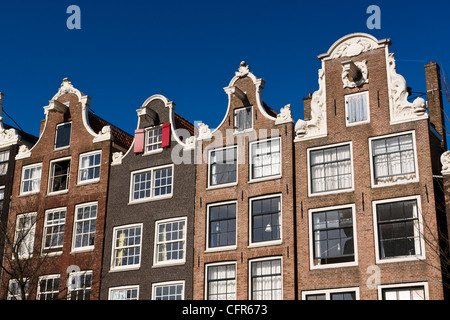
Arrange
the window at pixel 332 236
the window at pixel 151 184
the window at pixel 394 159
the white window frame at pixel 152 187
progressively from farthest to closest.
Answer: the window at pixel 151 184 → the white window frame at pixel 152 187 → the window at pixel 332 236 → the window at pixel 394 159

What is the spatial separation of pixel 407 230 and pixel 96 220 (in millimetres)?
14098

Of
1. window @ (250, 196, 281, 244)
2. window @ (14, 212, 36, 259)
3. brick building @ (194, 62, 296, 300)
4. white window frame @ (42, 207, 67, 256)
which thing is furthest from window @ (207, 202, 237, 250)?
window @ (14, 212, 36, 259)

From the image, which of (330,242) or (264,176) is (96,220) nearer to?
(264,176)

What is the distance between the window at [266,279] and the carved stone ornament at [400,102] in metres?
7.32

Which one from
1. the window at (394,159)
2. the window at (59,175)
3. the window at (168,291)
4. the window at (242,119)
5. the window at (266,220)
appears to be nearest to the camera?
the window at (394,159)

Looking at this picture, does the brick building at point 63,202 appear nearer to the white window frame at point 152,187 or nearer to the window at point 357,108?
the white window frame at point 152,187

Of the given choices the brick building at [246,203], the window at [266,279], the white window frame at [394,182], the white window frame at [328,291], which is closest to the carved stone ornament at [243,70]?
the brick building at [246,203]

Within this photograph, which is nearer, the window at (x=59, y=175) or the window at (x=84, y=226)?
the window at (x=84, y=226)

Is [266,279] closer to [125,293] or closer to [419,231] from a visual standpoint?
[419,231]

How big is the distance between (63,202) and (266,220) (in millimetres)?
10668

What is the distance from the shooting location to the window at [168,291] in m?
27.0

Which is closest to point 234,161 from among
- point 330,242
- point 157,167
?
point 157,167

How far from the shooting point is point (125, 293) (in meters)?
28.1

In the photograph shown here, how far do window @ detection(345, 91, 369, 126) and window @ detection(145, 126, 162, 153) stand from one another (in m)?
8.92
